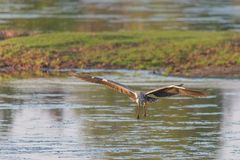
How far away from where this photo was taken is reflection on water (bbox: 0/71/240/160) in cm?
2241

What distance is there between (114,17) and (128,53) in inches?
780

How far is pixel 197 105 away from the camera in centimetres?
2981

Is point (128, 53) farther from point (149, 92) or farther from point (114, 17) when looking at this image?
point (149, 92)

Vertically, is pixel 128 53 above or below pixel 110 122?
above

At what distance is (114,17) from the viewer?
193 ft

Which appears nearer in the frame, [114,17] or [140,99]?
[140,99]

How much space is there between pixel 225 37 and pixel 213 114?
546 inches

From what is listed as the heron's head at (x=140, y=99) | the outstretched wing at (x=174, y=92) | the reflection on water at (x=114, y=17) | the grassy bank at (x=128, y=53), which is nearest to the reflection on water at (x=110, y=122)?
the grassy bank at (x=128, y=53)

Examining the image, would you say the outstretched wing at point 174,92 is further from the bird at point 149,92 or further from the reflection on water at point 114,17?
the reflection on water at point 114,17

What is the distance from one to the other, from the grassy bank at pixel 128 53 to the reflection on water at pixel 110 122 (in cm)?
238

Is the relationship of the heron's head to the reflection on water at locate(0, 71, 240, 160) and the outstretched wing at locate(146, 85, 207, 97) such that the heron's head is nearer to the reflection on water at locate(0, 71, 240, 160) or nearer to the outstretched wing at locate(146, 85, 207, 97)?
the outstretched wing at locate(146, 85, 207, 97)

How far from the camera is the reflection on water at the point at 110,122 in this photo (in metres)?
22.4

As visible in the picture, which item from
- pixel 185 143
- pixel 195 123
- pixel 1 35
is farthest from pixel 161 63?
pixel 185 143

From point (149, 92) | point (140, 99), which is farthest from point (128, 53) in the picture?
point (149, 92)
